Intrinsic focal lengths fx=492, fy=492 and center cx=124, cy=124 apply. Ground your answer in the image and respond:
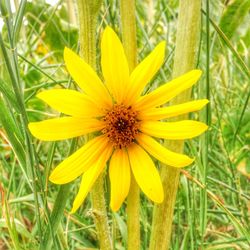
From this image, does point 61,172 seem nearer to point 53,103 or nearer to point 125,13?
point 53,103

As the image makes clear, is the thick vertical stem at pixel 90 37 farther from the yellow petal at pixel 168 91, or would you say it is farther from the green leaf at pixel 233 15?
the green leaf at pixel 233 15

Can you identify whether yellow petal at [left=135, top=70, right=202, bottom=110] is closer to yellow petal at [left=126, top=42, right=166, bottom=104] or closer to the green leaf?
yellow petal at [left=126, top=42, right=166, bottom=104]

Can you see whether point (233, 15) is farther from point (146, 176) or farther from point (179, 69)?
point (146, 176)

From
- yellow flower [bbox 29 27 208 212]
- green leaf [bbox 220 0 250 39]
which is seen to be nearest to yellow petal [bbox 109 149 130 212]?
yellow flower [bbox 29 27 208 212]

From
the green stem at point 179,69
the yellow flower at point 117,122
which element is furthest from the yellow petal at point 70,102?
the green stem at point 179,69

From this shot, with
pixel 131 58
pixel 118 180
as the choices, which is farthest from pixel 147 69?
pixel 118 180

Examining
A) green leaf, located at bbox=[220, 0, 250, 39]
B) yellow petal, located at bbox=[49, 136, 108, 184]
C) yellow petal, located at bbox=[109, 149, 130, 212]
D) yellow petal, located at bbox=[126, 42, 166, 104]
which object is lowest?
yellow petal, located at bbox=[109, 149, 130, 212]

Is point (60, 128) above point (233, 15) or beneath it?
beneath

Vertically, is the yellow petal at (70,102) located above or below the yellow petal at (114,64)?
below
